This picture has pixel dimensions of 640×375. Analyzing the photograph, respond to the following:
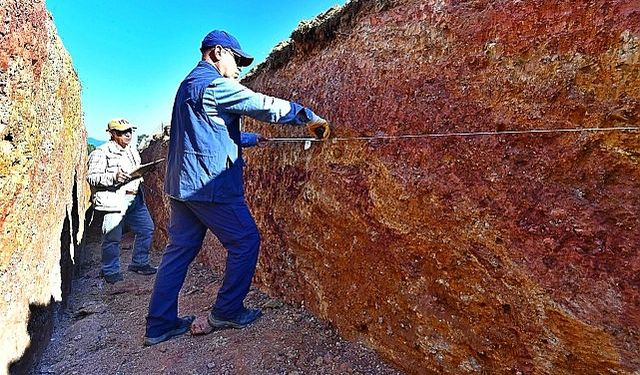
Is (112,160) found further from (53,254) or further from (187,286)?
(187,286)

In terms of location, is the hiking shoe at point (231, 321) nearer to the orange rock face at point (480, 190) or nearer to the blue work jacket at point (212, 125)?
the orange rock face at point (480, 190)

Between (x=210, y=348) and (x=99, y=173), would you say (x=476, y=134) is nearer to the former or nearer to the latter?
(x=210, y=348)

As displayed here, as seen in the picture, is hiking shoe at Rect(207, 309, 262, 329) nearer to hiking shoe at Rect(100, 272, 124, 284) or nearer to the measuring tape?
the measuring tape

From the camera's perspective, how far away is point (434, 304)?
222cm

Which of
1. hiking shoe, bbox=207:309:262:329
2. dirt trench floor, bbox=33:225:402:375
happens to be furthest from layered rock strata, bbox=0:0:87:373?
hiking shoe, bbox=207:309:262:329

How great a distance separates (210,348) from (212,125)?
57.5 inches

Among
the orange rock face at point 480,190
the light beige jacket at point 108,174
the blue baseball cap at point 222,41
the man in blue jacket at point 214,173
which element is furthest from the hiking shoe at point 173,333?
the light beige jacket at point 108,174

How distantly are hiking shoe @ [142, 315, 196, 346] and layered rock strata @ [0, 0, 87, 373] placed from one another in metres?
0.70

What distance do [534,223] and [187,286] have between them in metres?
3.40

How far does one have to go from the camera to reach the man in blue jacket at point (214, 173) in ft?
8.87

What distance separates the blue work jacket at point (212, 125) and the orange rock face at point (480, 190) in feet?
1.59

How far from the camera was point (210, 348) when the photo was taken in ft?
9.28

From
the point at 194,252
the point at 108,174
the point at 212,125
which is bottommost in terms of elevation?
the point at 194,252

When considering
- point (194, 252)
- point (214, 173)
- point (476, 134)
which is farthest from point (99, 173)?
point (476, 134)
